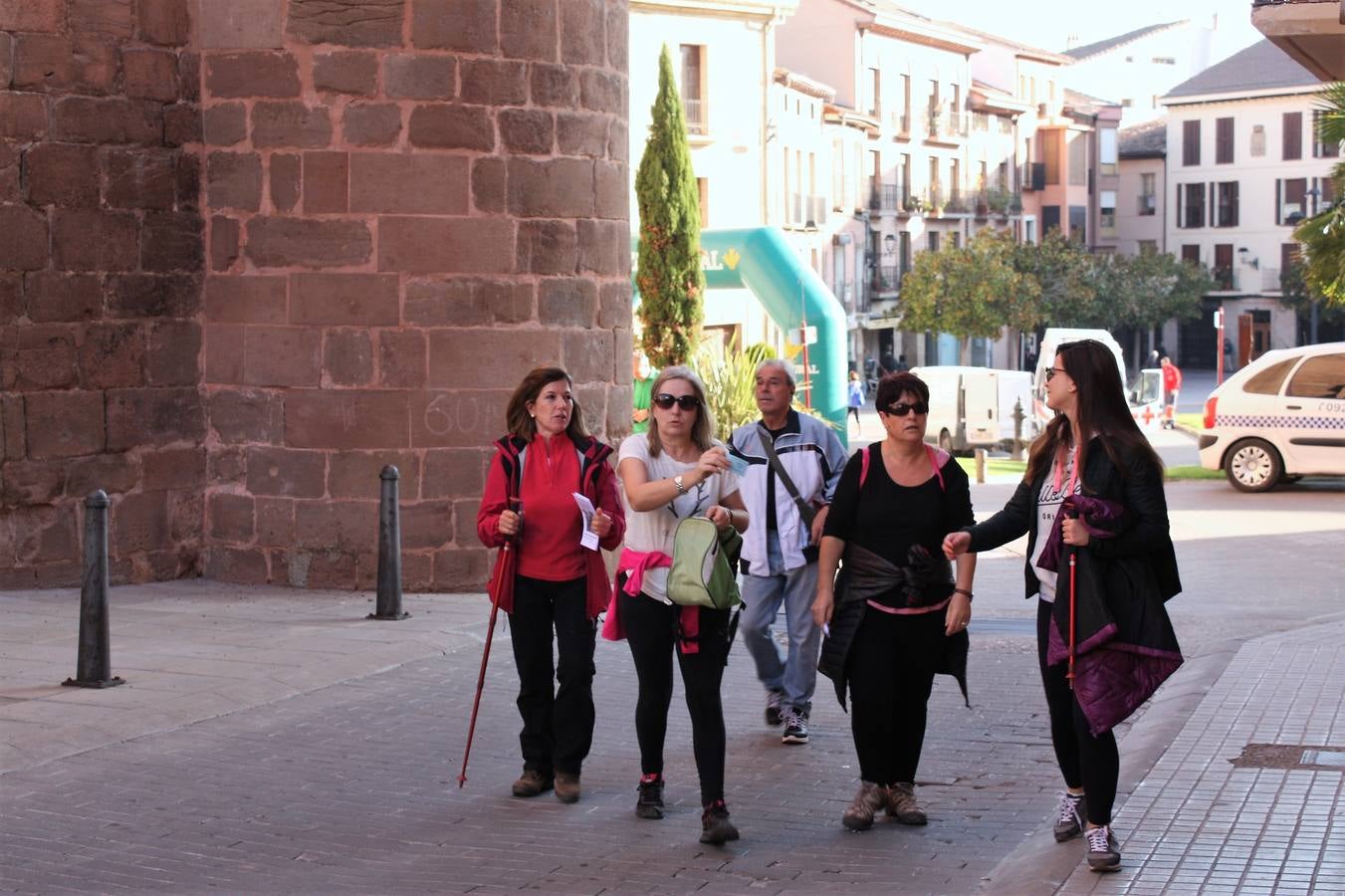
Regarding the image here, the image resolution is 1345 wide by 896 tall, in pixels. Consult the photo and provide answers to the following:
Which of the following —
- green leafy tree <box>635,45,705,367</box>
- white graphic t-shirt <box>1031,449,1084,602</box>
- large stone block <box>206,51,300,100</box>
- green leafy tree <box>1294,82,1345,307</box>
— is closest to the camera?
white graphic t-shirt <box>1031,449,1084,602</box>

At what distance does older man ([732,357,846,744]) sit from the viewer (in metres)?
8.21

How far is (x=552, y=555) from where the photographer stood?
7.18m

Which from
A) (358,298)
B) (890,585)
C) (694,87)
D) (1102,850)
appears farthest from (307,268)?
(694,87)

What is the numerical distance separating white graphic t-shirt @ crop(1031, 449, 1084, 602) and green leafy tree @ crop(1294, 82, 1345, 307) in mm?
5736

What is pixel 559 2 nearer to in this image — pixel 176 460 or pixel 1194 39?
pixel 176 460

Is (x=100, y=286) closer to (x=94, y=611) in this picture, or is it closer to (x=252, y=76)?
(x=252, y=76)

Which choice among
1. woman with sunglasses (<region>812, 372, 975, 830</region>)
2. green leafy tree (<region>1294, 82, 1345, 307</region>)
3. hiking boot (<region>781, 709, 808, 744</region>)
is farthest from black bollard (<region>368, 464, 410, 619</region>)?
green leafy tree (<region>1294, 82, 1345, 307</region>)

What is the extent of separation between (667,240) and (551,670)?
81.4 ft

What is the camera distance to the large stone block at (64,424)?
1187 centimetres

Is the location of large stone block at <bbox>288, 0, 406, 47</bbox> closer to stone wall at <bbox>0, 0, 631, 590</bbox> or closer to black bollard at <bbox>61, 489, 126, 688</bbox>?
stone wall at <bbox>0, 0, 631, 590</bbox>

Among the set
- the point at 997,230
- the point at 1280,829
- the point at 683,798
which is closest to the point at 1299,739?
the point at 1280,829

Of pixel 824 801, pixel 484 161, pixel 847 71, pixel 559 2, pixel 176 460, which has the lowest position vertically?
pixel 824 801

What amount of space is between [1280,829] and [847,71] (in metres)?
59.1

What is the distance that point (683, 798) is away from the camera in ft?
23.7
